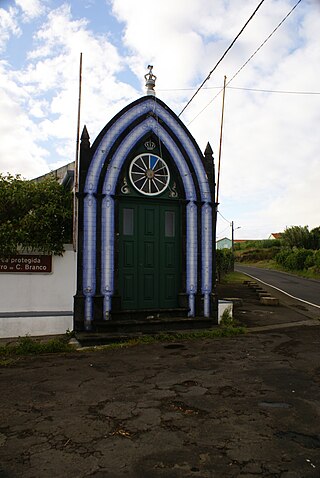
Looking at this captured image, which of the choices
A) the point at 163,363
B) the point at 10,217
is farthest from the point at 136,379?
the point at 10,217

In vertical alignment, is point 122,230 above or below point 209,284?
above

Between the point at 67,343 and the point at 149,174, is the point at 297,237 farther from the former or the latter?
the point at 67,343

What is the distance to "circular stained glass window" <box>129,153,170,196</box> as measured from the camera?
10727 millimetres

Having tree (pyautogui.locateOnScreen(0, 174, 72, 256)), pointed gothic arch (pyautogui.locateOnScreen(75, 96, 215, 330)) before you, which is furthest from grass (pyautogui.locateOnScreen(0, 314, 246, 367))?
tree (pyautogui.locateOnScreen(0, 174, 72, 256))

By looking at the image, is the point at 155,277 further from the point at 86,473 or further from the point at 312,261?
the point at 312,261

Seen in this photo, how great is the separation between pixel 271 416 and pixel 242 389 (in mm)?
1034

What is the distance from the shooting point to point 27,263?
9.72 metres

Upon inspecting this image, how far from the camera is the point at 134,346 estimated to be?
342 inches

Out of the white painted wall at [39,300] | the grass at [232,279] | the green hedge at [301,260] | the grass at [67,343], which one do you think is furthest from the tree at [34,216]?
the green hedge at [301,260]

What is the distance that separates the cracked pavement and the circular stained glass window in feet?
15.5

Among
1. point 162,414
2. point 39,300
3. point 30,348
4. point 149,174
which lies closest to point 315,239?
point 149,174

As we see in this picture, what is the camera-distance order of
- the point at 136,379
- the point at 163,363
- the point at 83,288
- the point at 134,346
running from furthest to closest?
1. the point at 83,288
2. the point at 134,346
3. the point at 163,363
4. the point at 136,379

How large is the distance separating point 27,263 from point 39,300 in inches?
37.9

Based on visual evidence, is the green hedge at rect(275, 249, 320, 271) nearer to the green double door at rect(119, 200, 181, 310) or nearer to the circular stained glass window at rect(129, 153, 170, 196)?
the green double door at rect(119, 200, 181, 310)
